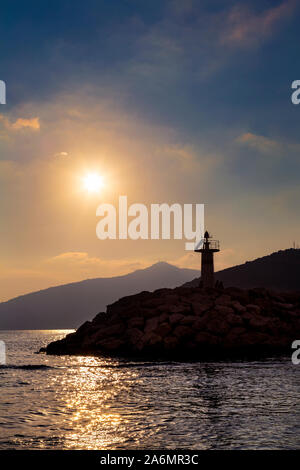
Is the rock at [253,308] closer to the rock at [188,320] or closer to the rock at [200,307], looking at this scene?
the rock at [200,307]

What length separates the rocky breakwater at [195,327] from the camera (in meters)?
45.8

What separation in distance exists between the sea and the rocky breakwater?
379 inches

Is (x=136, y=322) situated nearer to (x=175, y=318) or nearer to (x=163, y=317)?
A: (x=163, y=317)

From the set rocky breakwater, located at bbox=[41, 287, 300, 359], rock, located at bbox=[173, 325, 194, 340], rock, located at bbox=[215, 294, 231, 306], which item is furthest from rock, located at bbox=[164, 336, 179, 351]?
rock, located at bbox=[215, 294, 231, 306]

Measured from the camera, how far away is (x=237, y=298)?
53688mm

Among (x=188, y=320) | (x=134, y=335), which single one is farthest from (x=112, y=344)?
(x=188, y=320)

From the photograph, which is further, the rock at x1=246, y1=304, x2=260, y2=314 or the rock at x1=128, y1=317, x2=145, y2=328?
the rock at x1=246, y1=304, x2=260, y2=314

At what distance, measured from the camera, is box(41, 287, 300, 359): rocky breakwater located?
150ft

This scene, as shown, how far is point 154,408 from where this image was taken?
2030 centimetres

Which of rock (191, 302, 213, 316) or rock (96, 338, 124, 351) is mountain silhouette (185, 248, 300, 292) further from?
rock (96, 338, 124, 351)

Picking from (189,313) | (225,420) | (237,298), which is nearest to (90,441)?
(225,420)

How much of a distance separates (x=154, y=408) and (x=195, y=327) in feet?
89.3

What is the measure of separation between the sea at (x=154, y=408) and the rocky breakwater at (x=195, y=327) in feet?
31.6
